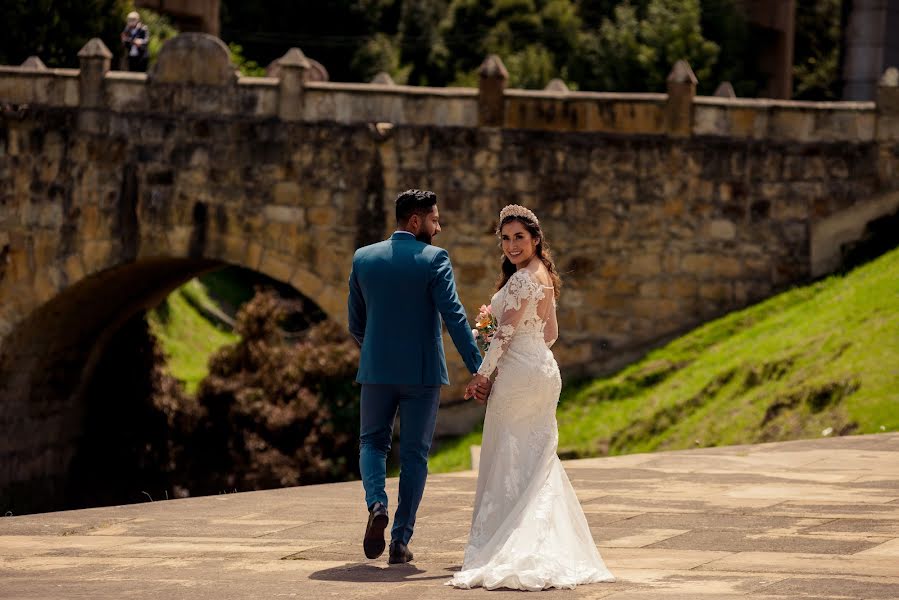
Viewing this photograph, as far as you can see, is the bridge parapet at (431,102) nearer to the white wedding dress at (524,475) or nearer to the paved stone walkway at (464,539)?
the paved stone walkway at (464,539)

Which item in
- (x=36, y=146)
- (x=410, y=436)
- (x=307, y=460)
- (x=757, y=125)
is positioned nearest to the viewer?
(x=410, y=436)

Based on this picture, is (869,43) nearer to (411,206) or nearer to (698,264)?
(698,264)

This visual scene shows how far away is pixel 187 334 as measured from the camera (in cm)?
2966

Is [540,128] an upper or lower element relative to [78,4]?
lower

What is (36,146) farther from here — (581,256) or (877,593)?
(877,593)

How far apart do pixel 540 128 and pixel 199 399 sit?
8.49m

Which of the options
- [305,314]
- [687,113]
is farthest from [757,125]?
[305,314]

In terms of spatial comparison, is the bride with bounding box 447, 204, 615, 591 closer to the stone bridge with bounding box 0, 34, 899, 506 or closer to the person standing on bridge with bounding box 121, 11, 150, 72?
the stone bridge with bounding box 0, 34, 899, 506

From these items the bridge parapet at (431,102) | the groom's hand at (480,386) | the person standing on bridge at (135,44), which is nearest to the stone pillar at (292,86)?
the bridge parapet at (431,102)

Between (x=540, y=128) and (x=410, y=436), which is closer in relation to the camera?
(x=410, y=436)

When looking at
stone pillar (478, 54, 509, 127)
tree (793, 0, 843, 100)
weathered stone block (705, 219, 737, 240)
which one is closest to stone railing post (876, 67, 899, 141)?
weathered stone block (705, 219, 737, 240)

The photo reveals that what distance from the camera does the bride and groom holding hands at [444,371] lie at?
24.6 ft

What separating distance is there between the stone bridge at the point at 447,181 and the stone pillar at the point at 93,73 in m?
0.02

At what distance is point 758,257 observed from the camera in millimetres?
18625
